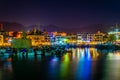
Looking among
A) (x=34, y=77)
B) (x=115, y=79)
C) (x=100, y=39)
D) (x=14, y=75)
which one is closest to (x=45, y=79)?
(x=34, y=77)

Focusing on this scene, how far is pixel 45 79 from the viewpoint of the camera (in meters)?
22.4

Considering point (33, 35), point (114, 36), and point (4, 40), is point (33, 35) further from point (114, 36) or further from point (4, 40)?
point (114, 36)

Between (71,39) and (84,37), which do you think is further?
(84,37)

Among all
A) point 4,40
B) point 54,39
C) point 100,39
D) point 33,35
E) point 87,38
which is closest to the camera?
point 4,40

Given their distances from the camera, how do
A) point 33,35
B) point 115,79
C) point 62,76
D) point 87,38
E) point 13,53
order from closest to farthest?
point 115,79
point 62,76
point 13,53
point 33,35
point 87,38

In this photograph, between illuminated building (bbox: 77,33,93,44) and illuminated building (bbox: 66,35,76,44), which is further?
illuminated building (bbox: 77,33,93,44)

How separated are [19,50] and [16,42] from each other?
205 centimetres

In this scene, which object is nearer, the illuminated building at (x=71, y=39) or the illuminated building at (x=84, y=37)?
the illuminated building at (x=71, y=39)

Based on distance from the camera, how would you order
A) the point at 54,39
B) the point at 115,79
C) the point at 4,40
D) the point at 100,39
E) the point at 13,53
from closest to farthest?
the point at 115,79 < the point at 13,53 < the point at 4,40 < the point at 54,39 < the point at 100,39

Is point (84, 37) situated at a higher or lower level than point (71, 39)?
higher

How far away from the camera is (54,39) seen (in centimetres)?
11969

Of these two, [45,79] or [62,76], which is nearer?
[45,79]

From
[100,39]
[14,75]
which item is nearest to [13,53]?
[14,75]

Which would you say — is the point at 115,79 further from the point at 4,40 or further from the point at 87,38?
the point at 87,38
